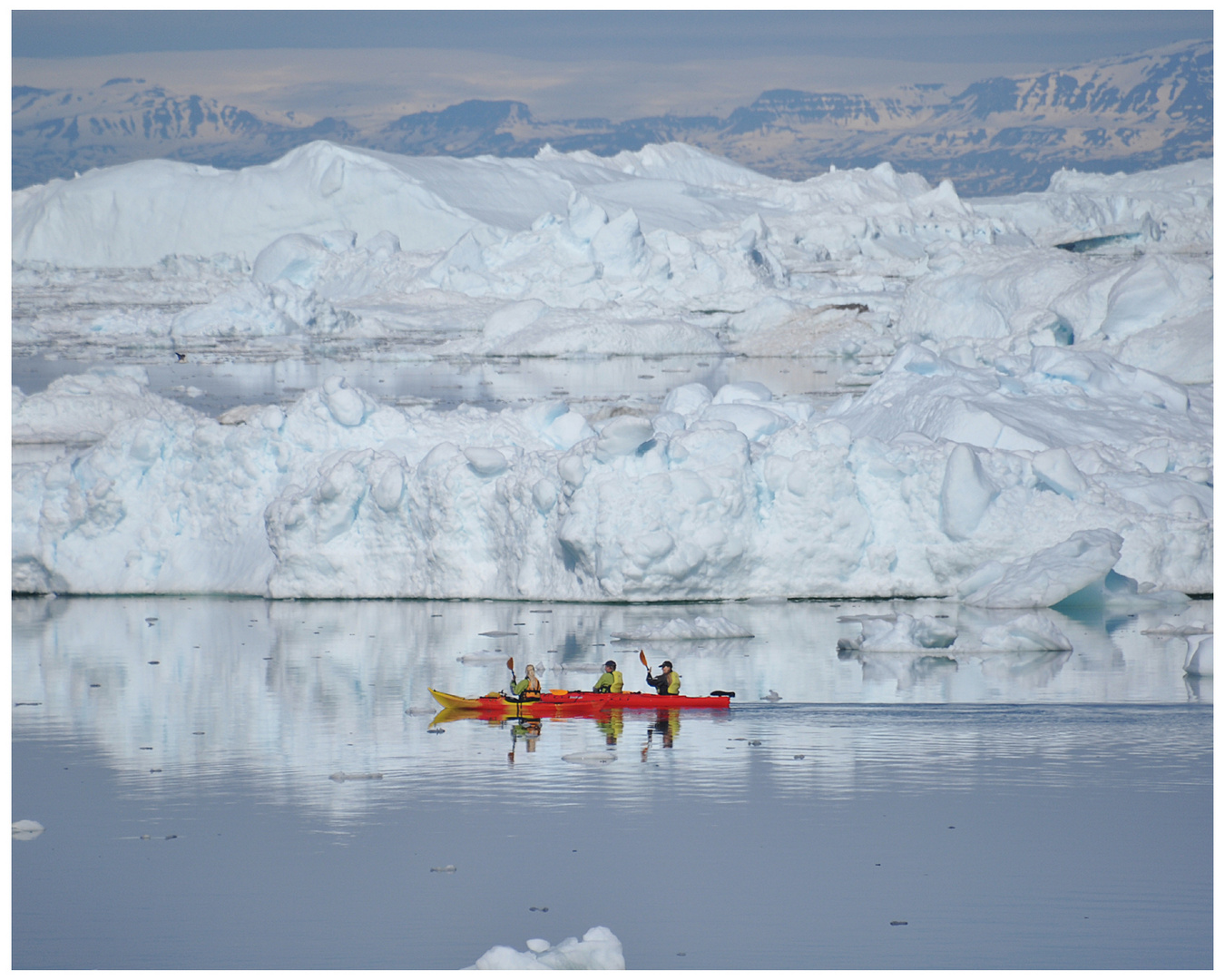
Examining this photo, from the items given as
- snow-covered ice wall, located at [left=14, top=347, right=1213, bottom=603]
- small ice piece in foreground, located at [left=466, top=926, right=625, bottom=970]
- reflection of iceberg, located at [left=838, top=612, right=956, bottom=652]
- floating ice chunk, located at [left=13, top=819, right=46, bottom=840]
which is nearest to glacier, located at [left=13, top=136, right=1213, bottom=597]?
snow-covered ice wall, located at [left=14, top=347, right=1213, bottom=603]

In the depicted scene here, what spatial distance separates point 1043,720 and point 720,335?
3208 centimetres

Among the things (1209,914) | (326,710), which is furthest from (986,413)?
(1209,914)

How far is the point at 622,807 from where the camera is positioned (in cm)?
805

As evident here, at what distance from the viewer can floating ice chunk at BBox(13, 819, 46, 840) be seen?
307 inches

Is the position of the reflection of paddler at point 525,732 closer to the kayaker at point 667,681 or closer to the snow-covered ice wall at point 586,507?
the kayaker at point 667,681

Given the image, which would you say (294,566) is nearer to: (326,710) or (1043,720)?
(326,710)

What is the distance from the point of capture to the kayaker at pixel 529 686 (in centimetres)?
998

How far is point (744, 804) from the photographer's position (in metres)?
8.09

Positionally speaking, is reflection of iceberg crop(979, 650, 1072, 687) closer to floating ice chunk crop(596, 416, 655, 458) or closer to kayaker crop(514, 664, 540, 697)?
kayaker crop(514, 664, 540, 697)

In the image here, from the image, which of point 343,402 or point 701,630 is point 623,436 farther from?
point 343,402

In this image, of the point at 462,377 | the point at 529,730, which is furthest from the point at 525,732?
the point at 462,377

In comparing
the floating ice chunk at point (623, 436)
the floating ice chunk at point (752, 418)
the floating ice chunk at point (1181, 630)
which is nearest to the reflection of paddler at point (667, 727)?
the floating ice chunk at point (623, 436)

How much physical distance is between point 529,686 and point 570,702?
0.33m

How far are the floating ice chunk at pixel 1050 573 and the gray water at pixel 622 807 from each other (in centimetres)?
34
